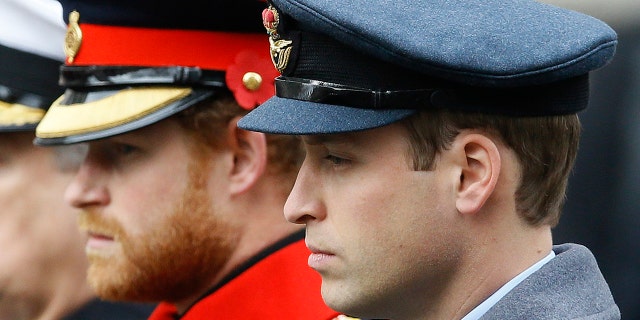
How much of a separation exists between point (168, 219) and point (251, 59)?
1.70 ft

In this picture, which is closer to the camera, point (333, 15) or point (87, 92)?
point (333, 15)

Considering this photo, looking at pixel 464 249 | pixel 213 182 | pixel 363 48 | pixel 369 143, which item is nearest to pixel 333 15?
pixel 363 48

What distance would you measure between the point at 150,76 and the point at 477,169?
4.07 ft

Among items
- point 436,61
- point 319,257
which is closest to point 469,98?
point 436,61

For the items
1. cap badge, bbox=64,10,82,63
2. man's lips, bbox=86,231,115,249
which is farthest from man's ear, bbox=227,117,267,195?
cap badge, bbox=64,10,82,63

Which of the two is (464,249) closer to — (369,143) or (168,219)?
(369,143)

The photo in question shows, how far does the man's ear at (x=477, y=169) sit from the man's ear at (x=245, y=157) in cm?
107

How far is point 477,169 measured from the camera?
2270 millimetres

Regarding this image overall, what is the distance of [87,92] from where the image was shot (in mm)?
3311

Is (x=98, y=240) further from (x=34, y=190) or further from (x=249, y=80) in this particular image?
(x=34, y=190)

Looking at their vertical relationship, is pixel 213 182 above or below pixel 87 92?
below

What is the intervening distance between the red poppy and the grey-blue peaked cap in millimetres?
779

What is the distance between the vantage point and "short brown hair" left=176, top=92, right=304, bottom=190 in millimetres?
3223

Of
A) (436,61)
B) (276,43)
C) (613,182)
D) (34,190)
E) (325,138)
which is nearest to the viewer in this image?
(436,61)
